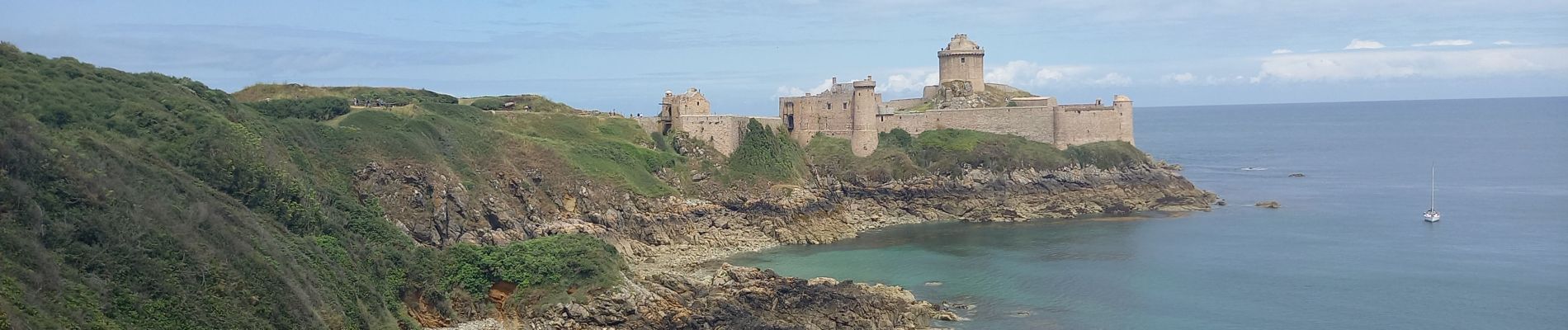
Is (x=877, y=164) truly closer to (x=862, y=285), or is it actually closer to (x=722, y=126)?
(x=722, y=126)

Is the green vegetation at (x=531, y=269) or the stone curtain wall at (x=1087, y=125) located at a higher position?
the stone curtain wall at (x=1087, y=125)

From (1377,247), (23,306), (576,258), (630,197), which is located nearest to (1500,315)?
(1377,247)

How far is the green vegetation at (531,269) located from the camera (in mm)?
31922

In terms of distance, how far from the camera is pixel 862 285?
35.1 metres

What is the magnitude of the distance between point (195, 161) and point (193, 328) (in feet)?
32.9

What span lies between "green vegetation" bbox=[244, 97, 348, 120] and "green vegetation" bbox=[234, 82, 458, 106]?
126 inches

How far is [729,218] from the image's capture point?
4828 centimetres

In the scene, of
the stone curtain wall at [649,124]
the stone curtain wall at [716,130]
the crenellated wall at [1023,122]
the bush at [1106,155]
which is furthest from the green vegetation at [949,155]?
the stone curtain wall at [649,124]

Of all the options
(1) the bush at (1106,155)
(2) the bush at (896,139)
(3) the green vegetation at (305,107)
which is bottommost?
(1) the bush at (1106,155)

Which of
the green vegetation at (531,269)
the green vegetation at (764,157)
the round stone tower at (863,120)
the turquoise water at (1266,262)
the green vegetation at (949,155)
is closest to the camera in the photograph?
the green vegetation at (531,269)

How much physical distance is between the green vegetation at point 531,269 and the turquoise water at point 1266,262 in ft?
27.8

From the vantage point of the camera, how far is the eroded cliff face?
103 feet

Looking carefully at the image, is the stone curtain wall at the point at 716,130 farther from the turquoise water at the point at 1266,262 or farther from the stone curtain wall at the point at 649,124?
the turquoise water at the point at 1266,262

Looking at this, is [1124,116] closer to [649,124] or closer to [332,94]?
[649,124]
